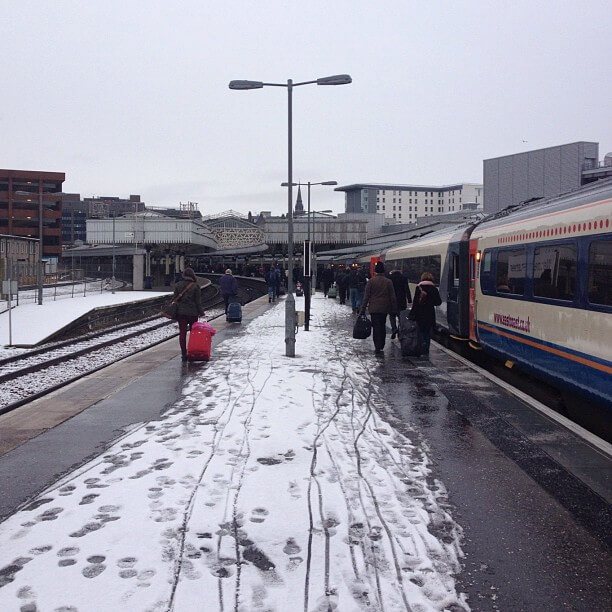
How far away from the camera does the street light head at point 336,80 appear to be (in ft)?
52.3

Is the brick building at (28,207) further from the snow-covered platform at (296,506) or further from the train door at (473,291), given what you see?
the snow-covered platform at (296,506)

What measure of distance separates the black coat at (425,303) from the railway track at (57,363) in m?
6.26

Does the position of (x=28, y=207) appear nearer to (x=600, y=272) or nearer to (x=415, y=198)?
(x=600, y=272)

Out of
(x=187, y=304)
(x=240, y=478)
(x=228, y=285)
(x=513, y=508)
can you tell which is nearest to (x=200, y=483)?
(x=240, y=478)

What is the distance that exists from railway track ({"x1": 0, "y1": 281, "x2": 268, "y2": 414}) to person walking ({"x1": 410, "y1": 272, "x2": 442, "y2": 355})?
6.27 metres

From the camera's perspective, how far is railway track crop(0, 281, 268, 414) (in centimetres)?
1188

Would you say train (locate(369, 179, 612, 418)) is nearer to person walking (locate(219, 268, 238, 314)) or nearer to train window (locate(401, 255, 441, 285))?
train window (locate(401, 255, 441, 285))

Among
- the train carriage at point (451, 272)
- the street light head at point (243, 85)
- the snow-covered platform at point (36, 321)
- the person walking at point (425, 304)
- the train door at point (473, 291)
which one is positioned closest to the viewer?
the person walking at point (425, 304)

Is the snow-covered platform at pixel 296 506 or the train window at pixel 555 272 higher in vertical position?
the train window at pixel 555 272

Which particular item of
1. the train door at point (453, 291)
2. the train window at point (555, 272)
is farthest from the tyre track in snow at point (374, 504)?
the train door at point (453, 291)

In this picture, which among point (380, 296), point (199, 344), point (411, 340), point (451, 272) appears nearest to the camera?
point (199, 344)

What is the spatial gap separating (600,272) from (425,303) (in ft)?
21.4

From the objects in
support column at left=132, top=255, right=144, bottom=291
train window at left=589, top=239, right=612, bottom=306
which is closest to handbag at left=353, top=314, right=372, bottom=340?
train window at left=589, top=239, right=612, bottom=306

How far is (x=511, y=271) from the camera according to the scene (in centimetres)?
1153
